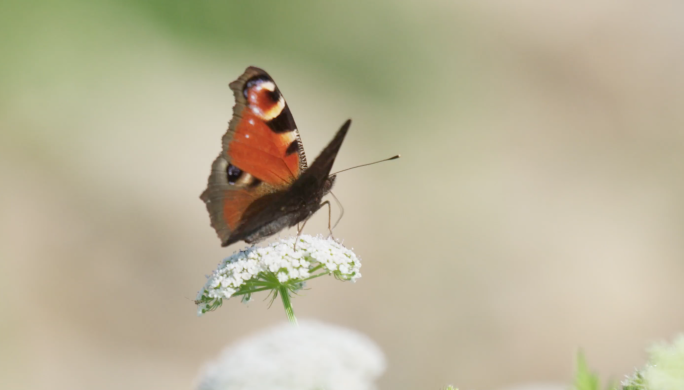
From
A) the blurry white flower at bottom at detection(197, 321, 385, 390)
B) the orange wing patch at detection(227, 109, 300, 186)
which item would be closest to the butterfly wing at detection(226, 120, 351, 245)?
the orange wing patch at detection(227, 109, 300, 186)

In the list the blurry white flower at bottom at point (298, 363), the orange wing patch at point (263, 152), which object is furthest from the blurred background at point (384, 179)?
the blurry white flower at bottom at point (298, 363)

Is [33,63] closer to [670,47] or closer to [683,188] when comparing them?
[683,188]

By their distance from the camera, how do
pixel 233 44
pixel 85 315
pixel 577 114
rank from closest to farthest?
pixel 85 315, pixel 233 44, pixel 577 114

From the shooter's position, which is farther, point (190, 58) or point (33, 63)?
point (190, 58)

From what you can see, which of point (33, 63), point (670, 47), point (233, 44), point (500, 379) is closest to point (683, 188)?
point (670, 47)

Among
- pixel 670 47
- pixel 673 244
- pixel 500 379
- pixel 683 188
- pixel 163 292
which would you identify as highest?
pixel 670 47

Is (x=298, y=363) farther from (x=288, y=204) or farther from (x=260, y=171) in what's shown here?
(x=260, y=171)

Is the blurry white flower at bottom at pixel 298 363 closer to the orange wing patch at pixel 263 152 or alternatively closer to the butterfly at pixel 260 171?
the butterfly at pixel 260 171
